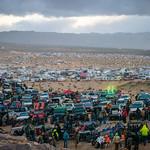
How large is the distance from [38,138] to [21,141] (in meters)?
8.75

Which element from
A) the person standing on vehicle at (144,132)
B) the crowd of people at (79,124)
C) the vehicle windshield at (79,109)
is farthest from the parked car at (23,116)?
the person standing on vehicle at (144,132)

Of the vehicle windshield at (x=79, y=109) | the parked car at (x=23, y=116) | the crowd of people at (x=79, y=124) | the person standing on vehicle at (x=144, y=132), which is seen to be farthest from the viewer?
the vehicle windshield at (x=79, y=109)

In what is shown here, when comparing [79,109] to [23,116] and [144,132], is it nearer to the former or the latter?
[23,116]

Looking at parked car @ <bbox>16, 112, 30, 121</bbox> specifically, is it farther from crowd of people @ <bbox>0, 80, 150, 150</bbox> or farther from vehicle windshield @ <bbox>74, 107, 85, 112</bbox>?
vehicle windshield @ <bbox>74, 107, 85, 112</bbox>

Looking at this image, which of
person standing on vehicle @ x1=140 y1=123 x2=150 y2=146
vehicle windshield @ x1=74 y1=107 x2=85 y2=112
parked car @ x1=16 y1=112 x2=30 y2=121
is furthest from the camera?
vehicle windshield @ x1=74 y1=107 x2=85 y2=112

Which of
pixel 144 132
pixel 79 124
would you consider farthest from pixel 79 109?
pixel 144 132

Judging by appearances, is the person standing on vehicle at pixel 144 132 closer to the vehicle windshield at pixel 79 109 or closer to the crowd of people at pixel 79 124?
the crowd of people at pixel 79 124

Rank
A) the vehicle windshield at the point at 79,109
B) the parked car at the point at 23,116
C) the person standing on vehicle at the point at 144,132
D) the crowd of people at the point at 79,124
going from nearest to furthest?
the person standing on vehicle at the point at 144,132
the crowd of people at the point at 79,124
the parked car at the point at 23,116
the vehicle windshield at the point at 79,109

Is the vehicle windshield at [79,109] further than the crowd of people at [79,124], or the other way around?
the vehicle windshield at [79,109]

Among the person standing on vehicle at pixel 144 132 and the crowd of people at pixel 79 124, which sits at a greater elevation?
the person standing on vehicle at pixel 144 132

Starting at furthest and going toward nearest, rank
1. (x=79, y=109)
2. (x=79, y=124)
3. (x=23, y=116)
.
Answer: (x=79, y=109)
(x=23, y=116)
(x=79, y=124)

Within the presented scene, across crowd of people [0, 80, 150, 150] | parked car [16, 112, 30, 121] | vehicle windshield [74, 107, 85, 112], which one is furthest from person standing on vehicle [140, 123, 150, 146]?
parked car [16, 112, 30, 121]

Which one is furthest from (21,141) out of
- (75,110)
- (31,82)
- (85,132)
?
(31,82)

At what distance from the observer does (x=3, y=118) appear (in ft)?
112
